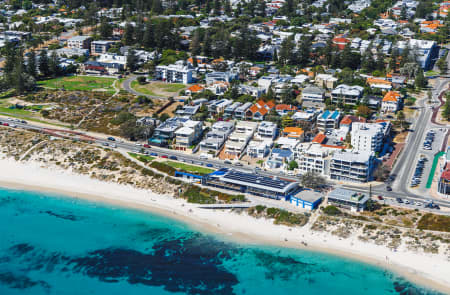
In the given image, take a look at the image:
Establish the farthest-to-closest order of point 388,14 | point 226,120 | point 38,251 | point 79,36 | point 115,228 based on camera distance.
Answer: point 388,14 < point 79,36 < point 226,120 < point 115,228 < point 38,251

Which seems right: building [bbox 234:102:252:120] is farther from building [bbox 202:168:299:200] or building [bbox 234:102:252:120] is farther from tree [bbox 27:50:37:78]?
tree [bbox 27:50:37:78]

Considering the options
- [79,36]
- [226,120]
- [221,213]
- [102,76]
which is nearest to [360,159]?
[221,213]

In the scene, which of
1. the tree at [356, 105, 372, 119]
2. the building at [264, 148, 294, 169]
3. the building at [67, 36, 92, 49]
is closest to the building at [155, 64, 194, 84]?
the building at [67, 36, 92, 49]

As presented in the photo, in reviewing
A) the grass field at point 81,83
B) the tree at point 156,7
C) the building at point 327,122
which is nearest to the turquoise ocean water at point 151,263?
the building at point 327,122

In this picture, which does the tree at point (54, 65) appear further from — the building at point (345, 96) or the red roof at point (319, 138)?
the red roof at point (319, 138)

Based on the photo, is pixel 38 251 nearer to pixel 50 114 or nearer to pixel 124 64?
pixel 50 114

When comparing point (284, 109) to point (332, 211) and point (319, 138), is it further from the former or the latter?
point (332, 211)

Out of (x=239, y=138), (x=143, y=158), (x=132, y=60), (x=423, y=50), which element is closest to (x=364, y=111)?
(x=239, y=138)
